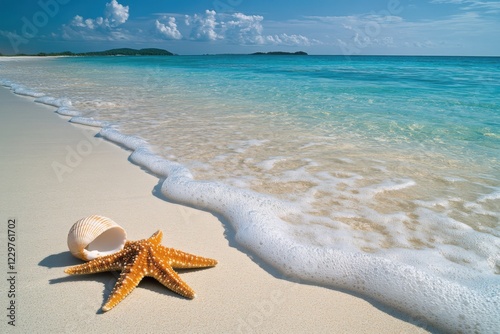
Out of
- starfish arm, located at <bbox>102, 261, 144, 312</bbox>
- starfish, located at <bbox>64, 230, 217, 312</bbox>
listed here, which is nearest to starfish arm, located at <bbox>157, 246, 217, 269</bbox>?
starfish, located at <bbox>64, 230, 217, 312</bbox>

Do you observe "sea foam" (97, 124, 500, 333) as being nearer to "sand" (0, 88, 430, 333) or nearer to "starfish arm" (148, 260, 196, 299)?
"sand" (0, 88, 430, 333)

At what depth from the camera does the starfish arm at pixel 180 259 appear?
254 cm

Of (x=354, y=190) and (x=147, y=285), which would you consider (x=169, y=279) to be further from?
(x=354, y=190)

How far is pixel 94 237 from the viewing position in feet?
8.68

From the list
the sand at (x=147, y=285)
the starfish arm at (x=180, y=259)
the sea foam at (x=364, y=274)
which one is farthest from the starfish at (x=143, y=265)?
the sea foam at (x=364, y=274)

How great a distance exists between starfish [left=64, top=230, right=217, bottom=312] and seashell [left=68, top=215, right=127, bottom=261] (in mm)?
186

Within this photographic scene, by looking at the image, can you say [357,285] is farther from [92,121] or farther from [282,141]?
[92,121]

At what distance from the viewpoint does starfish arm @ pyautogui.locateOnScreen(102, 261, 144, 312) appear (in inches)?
88.8

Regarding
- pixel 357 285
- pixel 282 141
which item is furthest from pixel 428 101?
pixel 357 285

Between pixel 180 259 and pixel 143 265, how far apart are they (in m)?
0.26

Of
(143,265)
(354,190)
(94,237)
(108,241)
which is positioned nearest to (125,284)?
(143,265)

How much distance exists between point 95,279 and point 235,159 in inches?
121

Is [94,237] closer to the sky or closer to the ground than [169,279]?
closer to the sky

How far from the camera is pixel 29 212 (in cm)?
360
